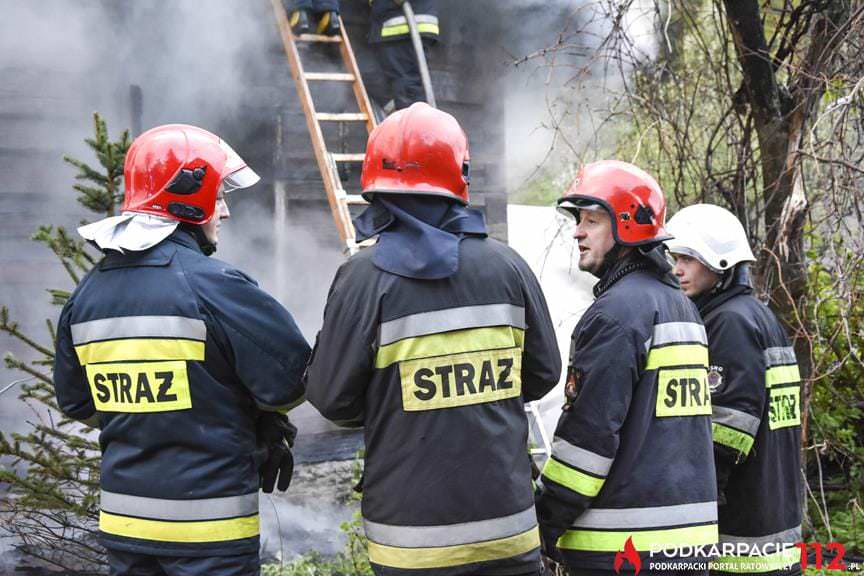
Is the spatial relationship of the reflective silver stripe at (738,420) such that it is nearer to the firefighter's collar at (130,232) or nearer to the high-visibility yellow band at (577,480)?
the high-visibility yellow band at (577,480)

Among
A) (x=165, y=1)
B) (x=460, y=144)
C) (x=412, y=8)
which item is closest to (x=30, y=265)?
(x=165, y=1)

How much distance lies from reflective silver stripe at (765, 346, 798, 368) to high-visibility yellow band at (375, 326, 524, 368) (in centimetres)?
135

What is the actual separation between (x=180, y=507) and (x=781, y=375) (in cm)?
220

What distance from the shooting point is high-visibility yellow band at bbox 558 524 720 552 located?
272 cm

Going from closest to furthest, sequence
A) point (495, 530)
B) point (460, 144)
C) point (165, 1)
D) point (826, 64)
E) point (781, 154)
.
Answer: point (495, 530)
point (460, 144)
point (826, 64)
point (781, 154)
point (165, 1)

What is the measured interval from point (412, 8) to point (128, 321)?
175 inches

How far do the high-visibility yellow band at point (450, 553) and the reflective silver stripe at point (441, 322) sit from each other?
1.89 feet

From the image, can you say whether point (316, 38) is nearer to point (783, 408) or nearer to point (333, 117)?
point (333, 117)

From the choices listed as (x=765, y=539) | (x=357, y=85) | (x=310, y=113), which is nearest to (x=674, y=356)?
(x=765, y=539)

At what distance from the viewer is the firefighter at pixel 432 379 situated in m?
2.47

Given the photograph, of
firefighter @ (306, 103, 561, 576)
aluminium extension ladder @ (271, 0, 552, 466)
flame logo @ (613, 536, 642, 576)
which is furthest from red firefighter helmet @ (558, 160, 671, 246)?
aluminium extension ladder @ (271, 0, 552, 466)

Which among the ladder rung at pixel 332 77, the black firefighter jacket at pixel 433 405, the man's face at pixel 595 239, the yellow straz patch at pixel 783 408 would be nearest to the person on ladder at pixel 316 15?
the ladder rung at pixel 332 77

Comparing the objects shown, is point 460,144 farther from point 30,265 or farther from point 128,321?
point 30,265

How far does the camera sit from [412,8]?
258 inches
